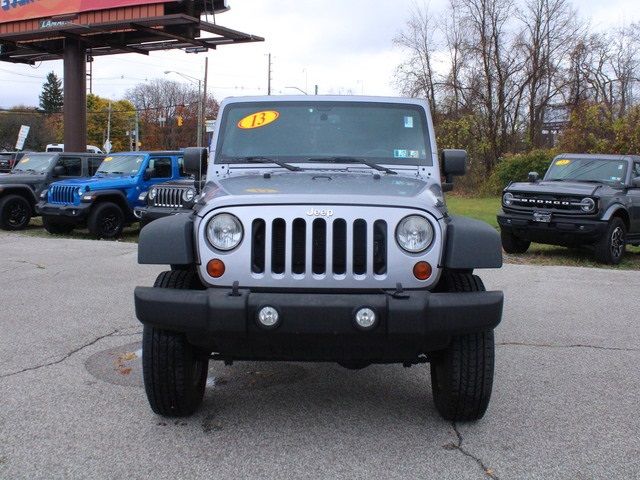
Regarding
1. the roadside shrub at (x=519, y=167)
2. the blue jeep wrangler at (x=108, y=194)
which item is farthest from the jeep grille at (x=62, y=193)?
the roadside shrub at (x=519, y=167)

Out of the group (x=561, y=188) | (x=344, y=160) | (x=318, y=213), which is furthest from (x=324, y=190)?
(x=561, y=188)

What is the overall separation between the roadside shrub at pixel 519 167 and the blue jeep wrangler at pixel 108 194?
16805 millimetres

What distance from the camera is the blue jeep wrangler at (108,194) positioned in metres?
14.0

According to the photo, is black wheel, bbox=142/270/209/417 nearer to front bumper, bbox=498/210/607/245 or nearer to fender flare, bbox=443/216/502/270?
fender flare, bbox=443/216/502/270

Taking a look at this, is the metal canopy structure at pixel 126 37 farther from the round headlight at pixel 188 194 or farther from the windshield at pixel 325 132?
the windshield at pixel 325 132

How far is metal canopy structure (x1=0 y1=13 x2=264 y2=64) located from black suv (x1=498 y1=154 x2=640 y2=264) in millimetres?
16683

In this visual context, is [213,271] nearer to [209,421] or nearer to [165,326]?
[165,326]

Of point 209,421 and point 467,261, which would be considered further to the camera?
point 209,421

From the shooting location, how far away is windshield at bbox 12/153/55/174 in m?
16.2

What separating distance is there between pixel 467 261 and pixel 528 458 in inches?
42.5

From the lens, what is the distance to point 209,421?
159 inches

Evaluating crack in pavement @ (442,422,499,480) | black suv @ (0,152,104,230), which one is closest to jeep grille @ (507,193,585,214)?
crack in pavement @ (442,422,499,480)

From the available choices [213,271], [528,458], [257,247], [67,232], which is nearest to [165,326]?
[213,271]

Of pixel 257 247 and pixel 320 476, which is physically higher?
pixel 257 247
